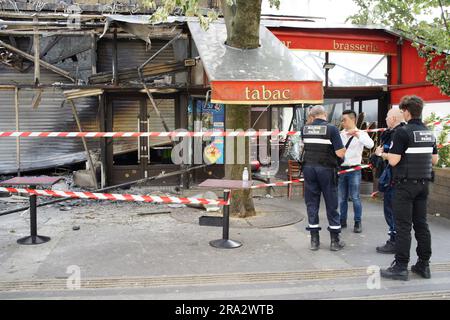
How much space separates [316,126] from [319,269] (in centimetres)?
195

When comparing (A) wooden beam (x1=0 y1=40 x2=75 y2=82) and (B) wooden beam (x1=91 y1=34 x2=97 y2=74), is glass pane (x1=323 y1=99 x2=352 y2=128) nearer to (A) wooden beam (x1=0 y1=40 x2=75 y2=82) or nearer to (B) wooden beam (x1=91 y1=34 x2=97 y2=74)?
(B) wooden beam (x1=91 y1=34 x2=97 y2=74)

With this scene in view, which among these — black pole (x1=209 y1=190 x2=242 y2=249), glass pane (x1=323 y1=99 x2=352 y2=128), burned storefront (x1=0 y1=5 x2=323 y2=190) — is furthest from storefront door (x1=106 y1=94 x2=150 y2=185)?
black pole (x1=209 y1=190 x2=242 y2=249)

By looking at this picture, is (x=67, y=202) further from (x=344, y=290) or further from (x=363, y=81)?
(x=363, y=81)

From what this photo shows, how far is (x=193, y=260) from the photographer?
19.9 ft

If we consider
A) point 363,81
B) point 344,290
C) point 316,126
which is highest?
point 363,81

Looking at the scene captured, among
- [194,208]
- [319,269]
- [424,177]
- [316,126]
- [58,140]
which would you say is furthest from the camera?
[58,140]

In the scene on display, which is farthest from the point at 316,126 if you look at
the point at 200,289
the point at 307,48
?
the point at 307,48

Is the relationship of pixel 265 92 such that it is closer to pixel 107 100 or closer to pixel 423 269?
pixel 423 269

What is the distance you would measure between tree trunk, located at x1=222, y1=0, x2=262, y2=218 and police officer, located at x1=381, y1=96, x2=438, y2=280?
355cm

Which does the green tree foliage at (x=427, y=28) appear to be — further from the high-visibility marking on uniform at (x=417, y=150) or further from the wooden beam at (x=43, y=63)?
the wooden beam at (x=43, y=63)

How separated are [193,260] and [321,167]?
2143 millimetres

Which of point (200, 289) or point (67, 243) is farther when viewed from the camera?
point (67, 243)

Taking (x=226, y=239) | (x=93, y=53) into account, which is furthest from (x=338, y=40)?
(x=226, y=239)

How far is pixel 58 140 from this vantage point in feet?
39.8
